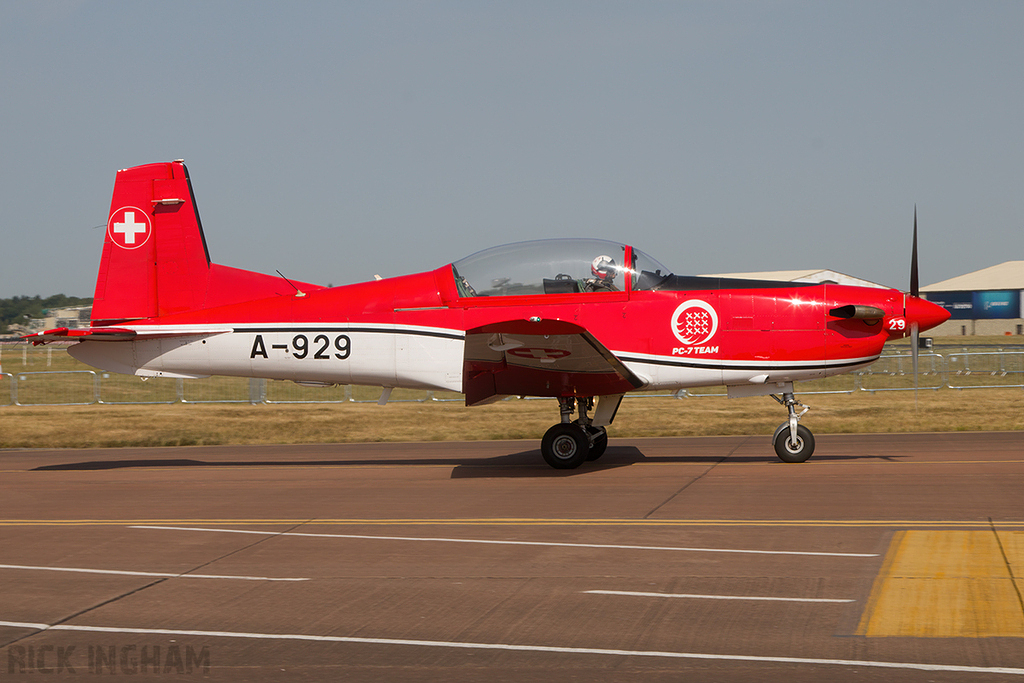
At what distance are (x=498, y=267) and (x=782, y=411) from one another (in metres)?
10.5

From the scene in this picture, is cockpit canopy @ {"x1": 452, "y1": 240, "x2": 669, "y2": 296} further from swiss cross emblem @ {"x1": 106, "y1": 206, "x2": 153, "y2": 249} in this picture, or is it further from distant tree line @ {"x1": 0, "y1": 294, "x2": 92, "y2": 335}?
distant tree line @ {"x1": 0, "y1": 294, "x2": 92, "y2": 335}

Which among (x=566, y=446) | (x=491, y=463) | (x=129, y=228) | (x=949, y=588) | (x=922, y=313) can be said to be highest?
(x=129, y=228)

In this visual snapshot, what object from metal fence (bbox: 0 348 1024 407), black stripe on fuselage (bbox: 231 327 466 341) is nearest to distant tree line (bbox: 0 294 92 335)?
metal fence (bbox: 0 348 1024 407)

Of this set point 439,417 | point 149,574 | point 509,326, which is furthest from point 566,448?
point 439,417

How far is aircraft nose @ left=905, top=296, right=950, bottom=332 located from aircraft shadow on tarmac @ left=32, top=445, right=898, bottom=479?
6.59 feet

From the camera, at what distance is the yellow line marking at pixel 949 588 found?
Answer: 4.77 metres

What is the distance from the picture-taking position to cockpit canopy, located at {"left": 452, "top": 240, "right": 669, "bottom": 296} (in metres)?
11.5

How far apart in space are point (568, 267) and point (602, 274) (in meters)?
0.45

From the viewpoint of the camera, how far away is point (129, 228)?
12.9 meters

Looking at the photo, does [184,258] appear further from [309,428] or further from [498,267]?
[309,428]

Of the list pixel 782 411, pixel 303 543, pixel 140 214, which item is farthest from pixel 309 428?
pixel 303 543

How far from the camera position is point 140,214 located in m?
13.0

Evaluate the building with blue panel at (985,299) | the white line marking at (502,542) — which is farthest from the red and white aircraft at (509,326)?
the building with blue panel at (985,299)

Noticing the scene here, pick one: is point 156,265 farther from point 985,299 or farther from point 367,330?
point 985,299
